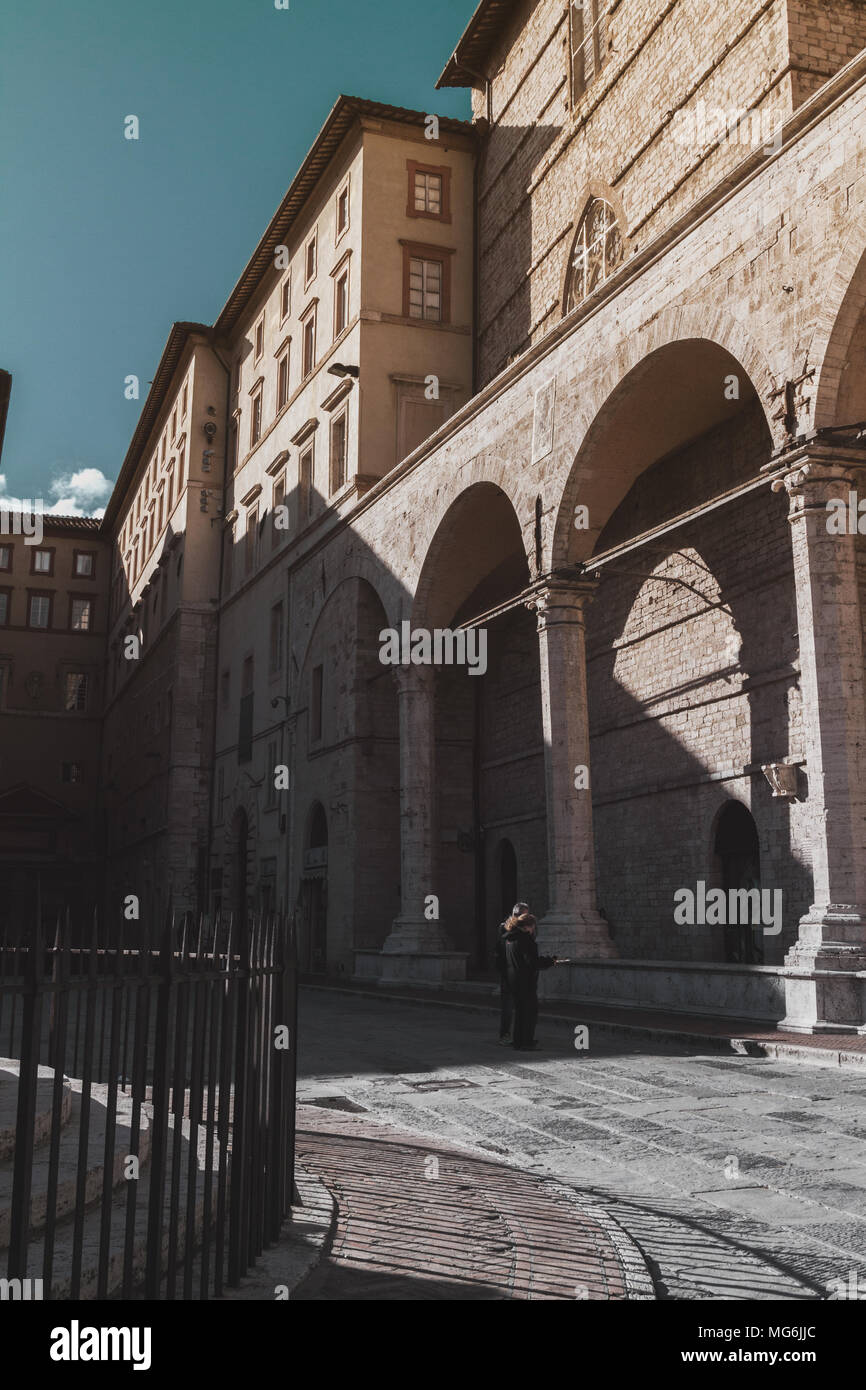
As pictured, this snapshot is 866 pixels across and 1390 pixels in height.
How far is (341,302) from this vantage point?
2891cm

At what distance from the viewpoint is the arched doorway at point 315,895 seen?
86.4 feet

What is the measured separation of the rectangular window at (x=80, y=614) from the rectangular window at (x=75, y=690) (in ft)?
7.28

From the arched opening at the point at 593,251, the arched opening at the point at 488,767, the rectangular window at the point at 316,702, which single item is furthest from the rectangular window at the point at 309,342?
the arched opening at the point at 488,767

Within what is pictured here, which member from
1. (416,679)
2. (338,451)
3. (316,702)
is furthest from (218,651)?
(416,679)

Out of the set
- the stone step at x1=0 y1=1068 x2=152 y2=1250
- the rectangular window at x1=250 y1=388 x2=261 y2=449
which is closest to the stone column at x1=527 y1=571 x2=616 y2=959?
the stone step at x1=0 y1=1068 x2=152 y2=1250

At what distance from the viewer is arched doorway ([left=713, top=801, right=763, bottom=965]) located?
17156 millimetres

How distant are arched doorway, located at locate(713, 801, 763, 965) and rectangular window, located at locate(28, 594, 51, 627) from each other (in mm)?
43826

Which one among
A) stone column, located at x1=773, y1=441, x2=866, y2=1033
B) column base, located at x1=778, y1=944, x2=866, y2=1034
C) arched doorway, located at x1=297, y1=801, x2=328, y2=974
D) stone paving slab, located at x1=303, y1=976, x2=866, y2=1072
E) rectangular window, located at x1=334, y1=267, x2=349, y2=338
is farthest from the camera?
rectangular window, located at x1=334, y1=267, x2=349, y2=338

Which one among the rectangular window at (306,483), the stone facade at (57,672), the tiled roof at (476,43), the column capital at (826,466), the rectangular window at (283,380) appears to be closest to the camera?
the column capital at (826,466)

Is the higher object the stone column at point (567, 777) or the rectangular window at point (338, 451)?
the rectangular window at point (338, 451)

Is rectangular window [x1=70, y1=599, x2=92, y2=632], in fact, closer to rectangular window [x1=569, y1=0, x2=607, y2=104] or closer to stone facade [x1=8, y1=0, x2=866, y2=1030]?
stone facade [x1=8, y1=0, x2=866, y2=1030]

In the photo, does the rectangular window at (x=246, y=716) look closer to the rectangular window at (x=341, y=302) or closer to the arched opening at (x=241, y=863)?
the arched opening at (x=241, y=863)

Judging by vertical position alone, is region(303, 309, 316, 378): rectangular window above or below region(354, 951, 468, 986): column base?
above

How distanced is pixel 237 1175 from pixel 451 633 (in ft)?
59.6
